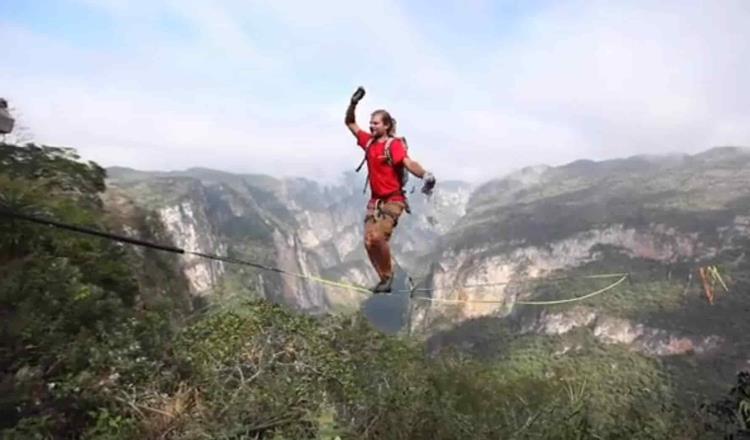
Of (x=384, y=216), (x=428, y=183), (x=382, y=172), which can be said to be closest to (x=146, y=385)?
(x=384, y=216)

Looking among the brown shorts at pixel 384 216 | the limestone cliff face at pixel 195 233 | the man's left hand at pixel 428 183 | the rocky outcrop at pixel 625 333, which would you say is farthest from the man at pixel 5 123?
the limestone cliff face at pixel 195 233

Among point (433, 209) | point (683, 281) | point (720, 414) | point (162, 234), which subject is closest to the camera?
point (433, 209)

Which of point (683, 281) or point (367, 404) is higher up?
point (367, 404)

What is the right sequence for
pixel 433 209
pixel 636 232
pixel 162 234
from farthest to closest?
pixel 636 232 → pixel 162 234 → pixel 433 209

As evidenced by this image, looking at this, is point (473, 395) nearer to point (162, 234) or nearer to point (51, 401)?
point (162, 234)

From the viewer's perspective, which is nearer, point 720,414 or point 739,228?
point 720,414

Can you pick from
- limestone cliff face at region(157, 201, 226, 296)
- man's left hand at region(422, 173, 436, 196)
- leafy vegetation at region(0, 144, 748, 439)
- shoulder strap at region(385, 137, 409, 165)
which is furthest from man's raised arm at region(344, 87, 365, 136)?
limestone cliff face at region(157, 201, 226, 296)

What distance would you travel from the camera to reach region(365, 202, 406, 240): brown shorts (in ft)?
25.3

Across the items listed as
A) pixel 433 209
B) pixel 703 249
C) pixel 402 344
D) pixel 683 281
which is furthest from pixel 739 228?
pixel 433 209

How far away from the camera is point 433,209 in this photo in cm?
763

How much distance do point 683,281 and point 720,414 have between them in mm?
156898

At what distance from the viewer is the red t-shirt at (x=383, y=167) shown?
289 inches

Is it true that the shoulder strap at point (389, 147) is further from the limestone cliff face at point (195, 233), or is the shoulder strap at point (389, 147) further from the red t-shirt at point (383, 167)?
the limestone cliff face at point (195, 233)

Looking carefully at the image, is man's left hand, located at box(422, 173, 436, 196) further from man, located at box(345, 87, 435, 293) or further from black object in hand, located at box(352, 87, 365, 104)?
black object in hand, located at box(352, 87, 365, 104)
